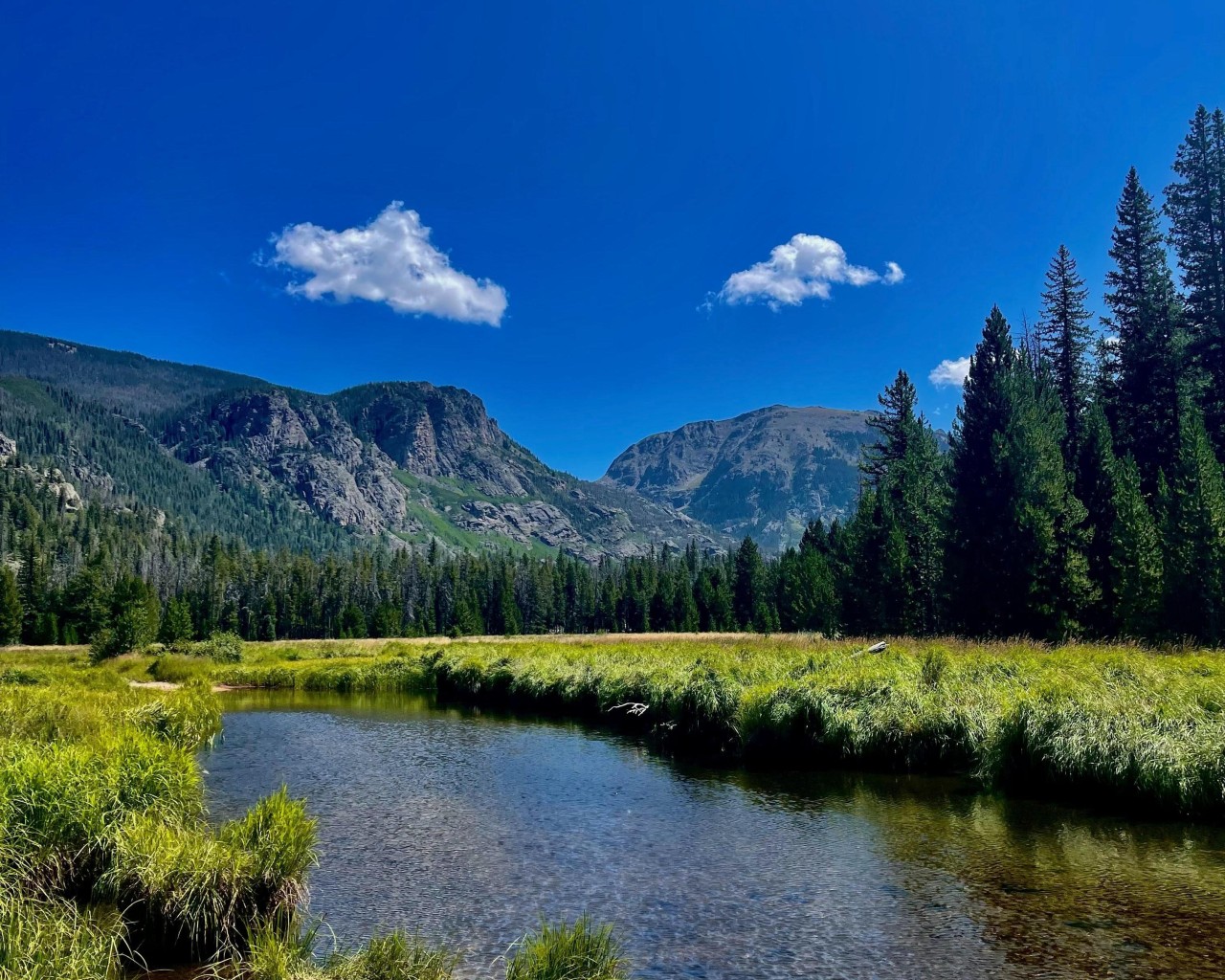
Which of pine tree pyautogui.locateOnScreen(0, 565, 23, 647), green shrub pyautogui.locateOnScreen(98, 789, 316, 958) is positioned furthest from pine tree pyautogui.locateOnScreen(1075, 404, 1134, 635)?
pine tree pyautogui.locateOnScreen(0, 565, 23, 647)

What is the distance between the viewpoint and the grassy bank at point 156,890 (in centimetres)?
836

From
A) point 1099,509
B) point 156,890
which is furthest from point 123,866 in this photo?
point 1099,509

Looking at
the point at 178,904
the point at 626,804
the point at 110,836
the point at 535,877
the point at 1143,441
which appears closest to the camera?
the point at 178,904

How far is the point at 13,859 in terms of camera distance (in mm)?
10242

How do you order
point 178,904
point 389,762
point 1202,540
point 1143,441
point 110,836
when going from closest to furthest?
point 178,904 → point 110,836 → point 389,762 → point 1202,540 → point 1143,441

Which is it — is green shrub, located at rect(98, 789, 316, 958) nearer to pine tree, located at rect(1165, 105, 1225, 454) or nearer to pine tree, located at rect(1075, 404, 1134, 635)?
pine tree, located at rect(1075, 404, 1134, 635)

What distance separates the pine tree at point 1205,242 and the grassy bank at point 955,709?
2835 cm

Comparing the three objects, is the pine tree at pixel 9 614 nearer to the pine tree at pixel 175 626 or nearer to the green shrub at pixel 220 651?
the pine tree at pixel 175 626

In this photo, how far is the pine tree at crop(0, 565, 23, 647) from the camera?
98.4 meters

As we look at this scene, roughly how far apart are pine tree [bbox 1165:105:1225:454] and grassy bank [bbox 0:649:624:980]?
5551cm

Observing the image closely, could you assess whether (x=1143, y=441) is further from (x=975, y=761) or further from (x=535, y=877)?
(x=535, y=877)

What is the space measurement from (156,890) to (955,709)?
18.8 meters

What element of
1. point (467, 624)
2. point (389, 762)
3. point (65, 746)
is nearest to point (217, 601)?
point (467, 624)

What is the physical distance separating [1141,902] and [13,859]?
16.1 metres
